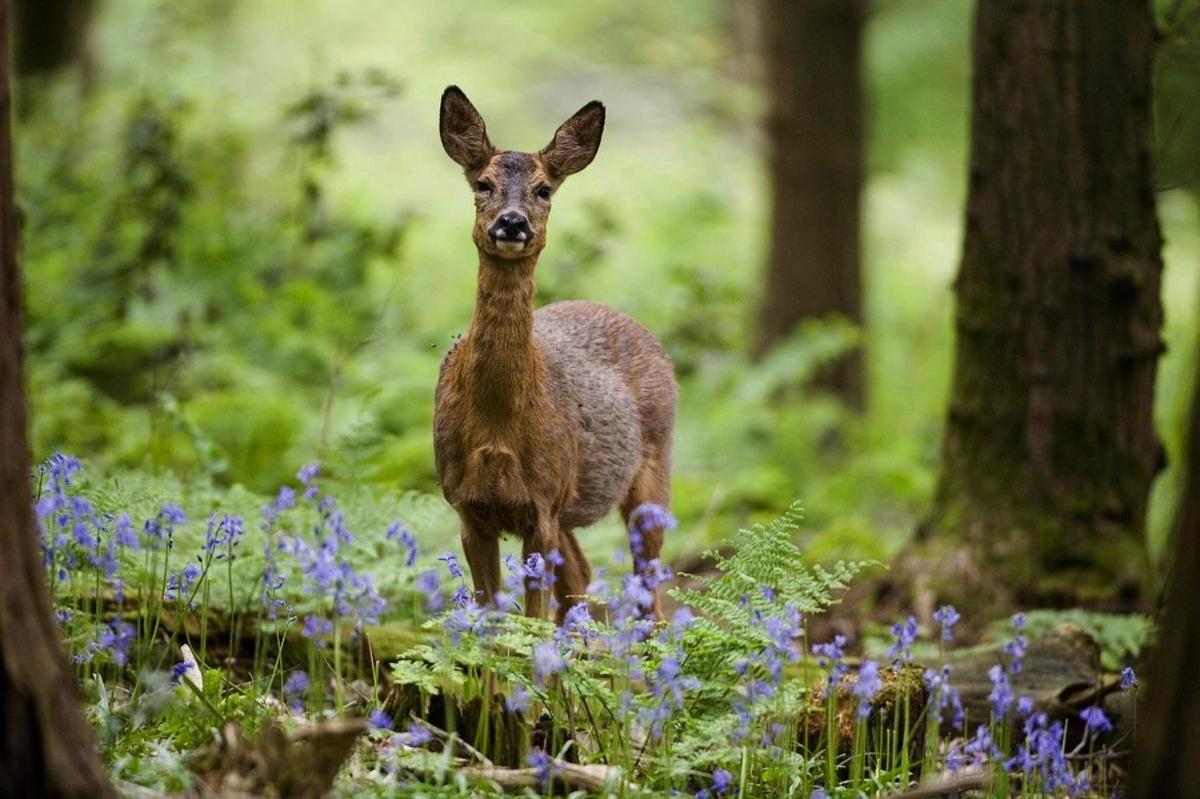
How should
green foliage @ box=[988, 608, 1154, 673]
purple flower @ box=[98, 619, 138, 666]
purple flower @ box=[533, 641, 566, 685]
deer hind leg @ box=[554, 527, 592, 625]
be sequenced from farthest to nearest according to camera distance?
green foliage @ box=[988, 608, 1154, 673]
deer hind leg @ box=[554, 527, 592, 625]
purple flower @ box=[98, 619, 138, 666]
purple flower @ box=[533, 641, 566, 685]

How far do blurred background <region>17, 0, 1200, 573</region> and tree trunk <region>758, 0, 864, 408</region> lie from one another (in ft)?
0.09

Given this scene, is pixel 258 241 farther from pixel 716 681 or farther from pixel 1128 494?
pixel 716 681

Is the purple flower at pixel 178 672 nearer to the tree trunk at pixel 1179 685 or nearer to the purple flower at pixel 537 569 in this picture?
the purple flower at pixel 537 569

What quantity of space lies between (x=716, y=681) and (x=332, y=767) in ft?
4.09

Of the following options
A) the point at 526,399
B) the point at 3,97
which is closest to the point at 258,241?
the point at 526,399

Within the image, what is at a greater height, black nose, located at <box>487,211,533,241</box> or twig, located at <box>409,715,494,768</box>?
black nose, located at <box>487,211,533,241</box>

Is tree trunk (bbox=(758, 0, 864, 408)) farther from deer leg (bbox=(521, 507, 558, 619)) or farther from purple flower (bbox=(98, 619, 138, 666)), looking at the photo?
purple flower (bbox=(98, 619, 138, 666))

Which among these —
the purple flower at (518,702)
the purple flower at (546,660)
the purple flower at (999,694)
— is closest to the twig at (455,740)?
the purple flower at (518,702)

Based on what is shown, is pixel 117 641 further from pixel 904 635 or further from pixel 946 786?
pixel 946 786

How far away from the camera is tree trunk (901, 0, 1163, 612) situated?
668cm

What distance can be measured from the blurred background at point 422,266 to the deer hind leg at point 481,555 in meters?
0.77

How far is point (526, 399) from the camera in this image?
5.06m

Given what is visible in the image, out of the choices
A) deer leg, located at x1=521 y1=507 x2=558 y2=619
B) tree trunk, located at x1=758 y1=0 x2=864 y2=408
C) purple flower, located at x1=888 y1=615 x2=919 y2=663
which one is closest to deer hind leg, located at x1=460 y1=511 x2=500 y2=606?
deer leg, located at x1=521 y1=507 x2=558 y2=619

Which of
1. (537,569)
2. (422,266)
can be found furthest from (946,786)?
(422,266)
